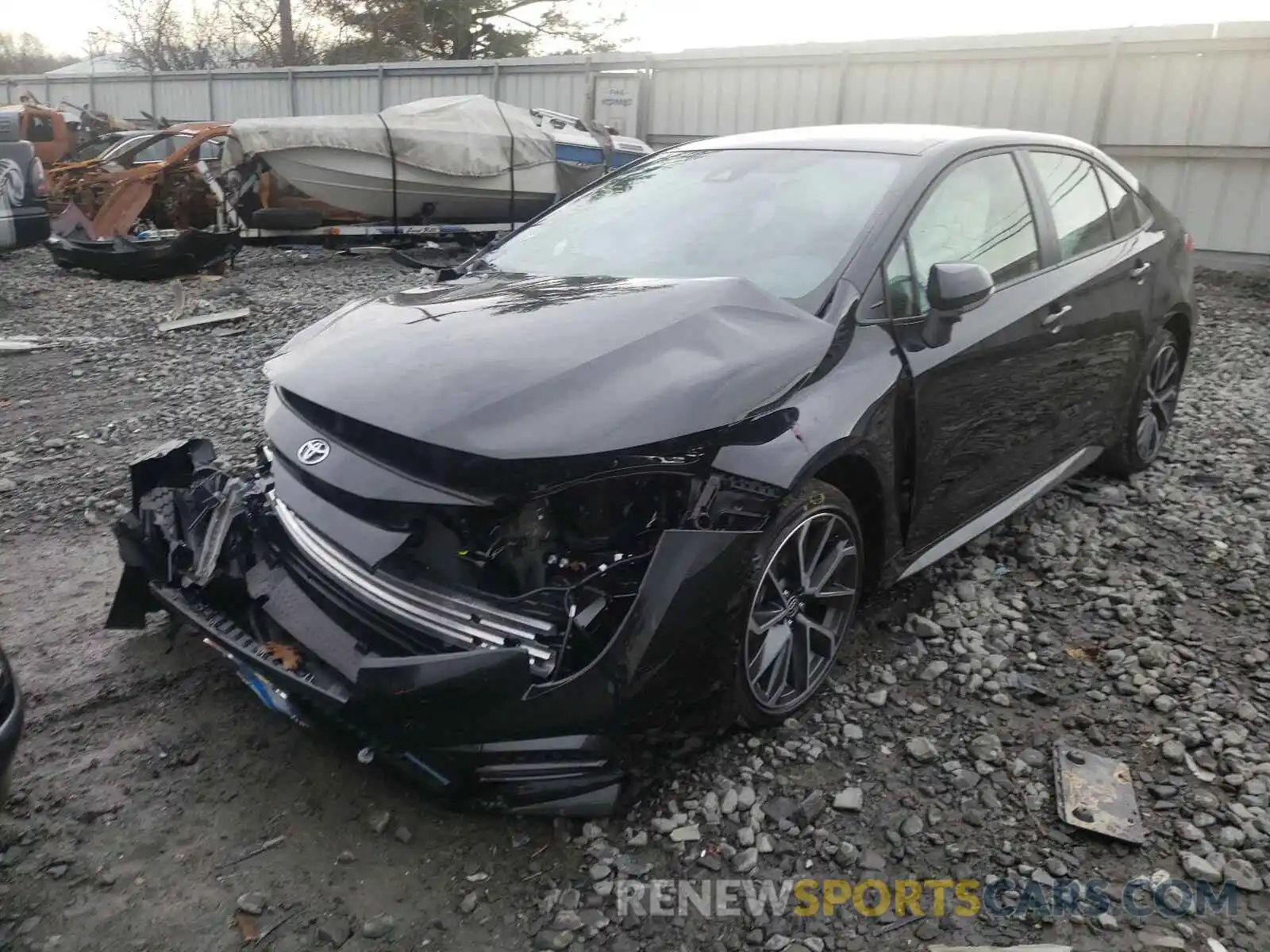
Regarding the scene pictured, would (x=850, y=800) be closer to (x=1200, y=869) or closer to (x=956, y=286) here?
(x=1200, y=869)

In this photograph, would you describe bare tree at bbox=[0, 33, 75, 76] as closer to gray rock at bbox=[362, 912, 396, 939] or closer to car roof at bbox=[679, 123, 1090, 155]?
car roof at bbox=[679, 123, 1090, 155]

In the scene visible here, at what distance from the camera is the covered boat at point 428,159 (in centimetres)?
1082

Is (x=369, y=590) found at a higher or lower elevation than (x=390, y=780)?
higher

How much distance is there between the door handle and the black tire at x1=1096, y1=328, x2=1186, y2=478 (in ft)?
3.22

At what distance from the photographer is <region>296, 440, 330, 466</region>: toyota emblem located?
8.00 feet

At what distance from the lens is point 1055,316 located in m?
3.51

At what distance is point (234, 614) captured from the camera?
8.47 feet

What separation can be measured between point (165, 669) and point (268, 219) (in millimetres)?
8900

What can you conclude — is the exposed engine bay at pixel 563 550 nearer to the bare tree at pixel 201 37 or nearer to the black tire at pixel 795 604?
the black tire at pixel 795 604

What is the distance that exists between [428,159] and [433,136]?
30 centimetres

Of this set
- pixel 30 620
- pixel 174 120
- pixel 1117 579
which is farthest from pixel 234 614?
pixel 174 120

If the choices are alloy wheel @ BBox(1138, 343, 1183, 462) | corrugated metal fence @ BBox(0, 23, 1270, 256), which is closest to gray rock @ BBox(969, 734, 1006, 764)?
alloy wheel @ BBox(1138, 343, 1183, 462)

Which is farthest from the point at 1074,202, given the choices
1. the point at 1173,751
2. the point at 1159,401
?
the point at 1173,751

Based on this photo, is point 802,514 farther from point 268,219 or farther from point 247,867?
point 268,219
